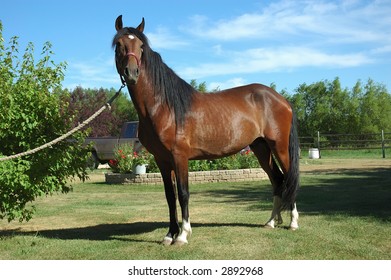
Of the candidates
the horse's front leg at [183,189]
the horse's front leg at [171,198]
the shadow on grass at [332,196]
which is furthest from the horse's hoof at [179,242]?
the shadow on grass at [332,196]

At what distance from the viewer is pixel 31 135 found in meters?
5.72

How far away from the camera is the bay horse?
4.77m

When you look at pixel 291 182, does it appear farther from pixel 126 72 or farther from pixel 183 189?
pixel 126 72

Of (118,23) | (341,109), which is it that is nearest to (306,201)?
(118,23)

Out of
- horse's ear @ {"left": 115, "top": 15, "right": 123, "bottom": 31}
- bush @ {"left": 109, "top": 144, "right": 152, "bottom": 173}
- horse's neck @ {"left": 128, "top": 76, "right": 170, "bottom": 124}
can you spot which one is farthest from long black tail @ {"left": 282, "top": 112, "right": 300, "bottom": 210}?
bush @ {"left": 109, "top": 144, "right": 152, "bottom": 173}

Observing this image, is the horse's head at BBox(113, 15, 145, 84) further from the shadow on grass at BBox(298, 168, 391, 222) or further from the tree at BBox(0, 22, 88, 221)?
the shadow on grass at BBox(298, 168, 391, 222)

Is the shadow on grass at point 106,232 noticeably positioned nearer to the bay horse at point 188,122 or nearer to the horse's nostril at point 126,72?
the bay horse at point 188,122

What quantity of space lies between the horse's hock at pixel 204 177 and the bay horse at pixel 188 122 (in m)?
7.27

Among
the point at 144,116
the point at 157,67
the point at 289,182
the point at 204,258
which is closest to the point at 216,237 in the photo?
the point at 204,258

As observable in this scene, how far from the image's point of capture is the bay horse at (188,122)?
4770 millimetres

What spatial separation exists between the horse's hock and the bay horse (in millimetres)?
7268

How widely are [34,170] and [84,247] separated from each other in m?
1.42

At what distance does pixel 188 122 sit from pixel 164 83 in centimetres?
55

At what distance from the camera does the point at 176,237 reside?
4.93 metres
